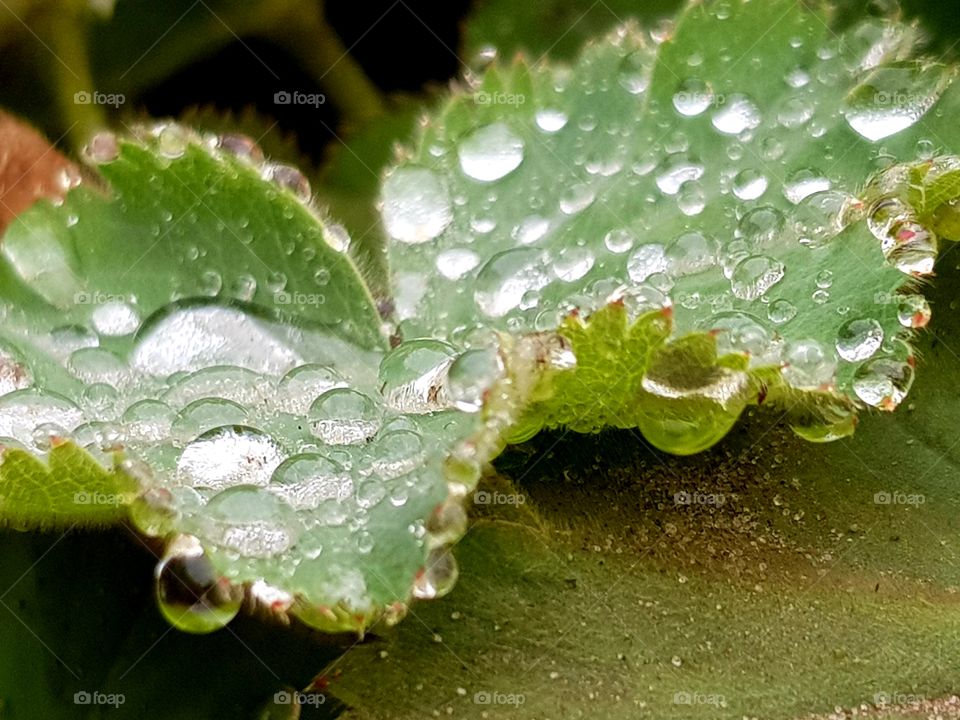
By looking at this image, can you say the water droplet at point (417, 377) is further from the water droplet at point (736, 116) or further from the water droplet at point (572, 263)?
the water droplet at point (736, 116)

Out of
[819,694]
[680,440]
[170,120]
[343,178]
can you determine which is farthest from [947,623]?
[170,120]

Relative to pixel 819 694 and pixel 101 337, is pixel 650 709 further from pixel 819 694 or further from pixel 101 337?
pixel 101 337

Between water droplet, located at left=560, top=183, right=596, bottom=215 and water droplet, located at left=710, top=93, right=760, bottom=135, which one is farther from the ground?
water droplet, located at left=560, top=183, right=596, bottom=215

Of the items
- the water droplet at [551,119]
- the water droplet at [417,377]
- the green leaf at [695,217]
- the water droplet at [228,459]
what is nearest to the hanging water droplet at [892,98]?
the green leaf at [695,217]

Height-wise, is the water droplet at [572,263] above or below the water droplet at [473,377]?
below

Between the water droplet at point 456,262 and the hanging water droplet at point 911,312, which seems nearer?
the hanging water droplet at point 911,312

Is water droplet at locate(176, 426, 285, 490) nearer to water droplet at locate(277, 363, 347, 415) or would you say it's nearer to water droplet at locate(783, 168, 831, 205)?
water droplet at locate(277, 363, 347, 415)

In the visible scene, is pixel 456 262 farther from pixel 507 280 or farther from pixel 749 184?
pixel 749 184

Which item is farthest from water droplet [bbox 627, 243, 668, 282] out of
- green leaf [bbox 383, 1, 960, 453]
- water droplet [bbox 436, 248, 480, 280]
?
water droplet [bbox 436, 248, 480, 280]
